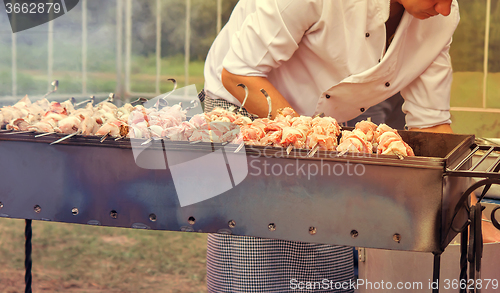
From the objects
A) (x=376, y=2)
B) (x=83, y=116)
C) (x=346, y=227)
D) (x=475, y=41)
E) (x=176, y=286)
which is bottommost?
(x=176, y=286)

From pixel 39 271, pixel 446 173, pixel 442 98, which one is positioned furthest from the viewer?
pixel 39 271

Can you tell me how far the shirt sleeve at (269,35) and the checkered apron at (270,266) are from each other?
56cm

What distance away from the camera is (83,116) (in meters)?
1.12

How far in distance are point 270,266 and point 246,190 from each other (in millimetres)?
553

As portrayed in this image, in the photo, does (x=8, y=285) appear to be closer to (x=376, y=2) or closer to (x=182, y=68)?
(x=376, y=2)

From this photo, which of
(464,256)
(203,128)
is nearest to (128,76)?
(203,128)

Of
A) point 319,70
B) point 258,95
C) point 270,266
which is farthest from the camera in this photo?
point 319,70

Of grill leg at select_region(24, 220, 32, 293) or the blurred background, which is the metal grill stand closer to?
grill leg at select_region(24, 220, 32, 293)

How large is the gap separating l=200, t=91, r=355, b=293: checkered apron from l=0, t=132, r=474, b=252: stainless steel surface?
1.50 feet

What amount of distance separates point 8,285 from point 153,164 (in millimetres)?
2046

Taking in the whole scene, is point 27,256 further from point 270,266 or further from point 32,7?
point 32,7

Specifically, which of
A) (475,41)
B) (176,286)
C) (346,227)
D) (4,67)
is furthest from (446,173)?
(4,67)

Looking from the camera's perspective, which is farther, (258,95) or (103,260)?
(103,260)

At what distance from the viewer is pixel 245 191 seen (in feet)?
3.00
